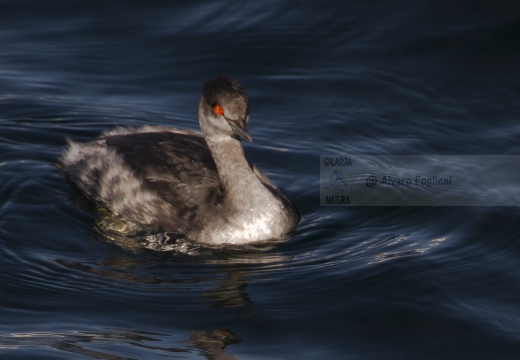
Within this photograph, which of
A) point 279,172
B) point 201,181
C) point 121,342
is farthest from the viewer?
point 279,172

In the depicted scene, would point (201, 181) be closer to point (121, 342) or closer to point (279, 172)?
point (279, 172)

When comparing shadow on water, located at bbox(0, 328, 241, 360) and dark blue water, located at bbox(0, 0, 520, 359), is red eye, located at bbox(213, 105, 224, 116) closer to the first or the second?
dark blue water, located at bbox(0, 0, 520, 359)

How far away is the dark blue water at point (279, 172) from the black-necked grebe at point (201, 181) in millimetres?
232

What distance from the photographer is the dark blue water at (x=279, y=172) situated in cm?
771

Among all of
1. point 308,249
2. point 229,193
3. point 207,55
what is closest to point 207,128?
point 229,193

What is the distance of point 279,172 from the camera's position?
33.9ft

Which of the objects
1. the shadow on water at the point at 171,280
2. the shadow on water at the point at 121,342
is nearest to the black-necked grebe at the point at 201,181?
the shadow on water at the point at 171,280

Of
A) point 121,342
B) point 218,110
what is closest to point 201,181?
point 218,110

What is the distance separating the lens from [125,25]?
13445mm

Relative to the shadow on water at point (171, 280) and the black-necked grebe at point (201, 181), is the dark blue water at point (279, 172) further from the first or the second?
the black-necked grebe at point (201, 181)

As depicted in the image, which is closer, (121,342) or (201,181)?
(121,342)

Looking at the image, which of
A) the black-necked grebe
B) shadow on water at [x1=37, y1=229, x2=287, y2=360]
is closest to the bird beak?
the black-necked grebe

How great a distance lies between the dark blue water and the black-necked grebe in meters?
0.23

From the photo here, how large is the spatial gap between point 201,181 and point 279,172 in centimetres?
119
